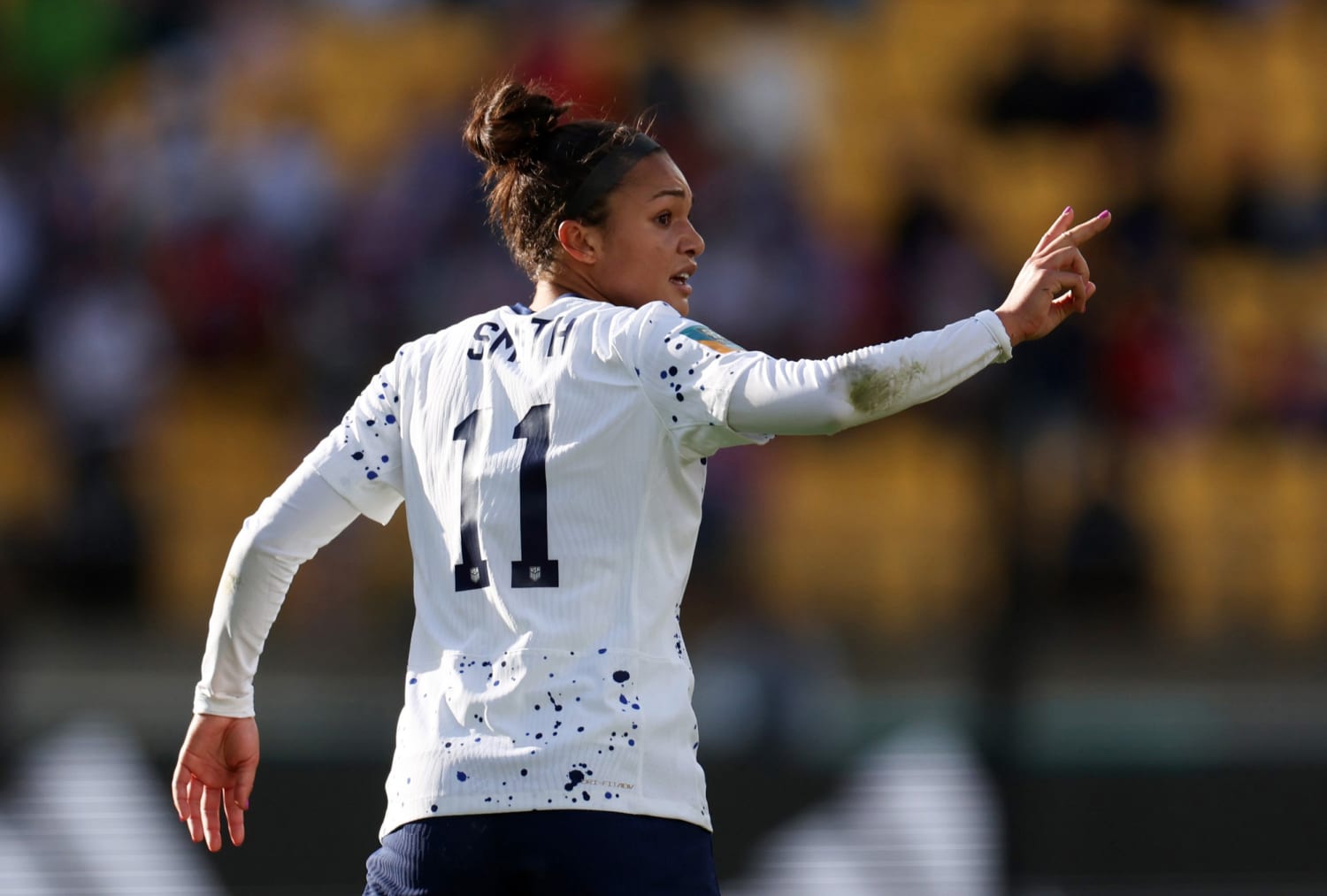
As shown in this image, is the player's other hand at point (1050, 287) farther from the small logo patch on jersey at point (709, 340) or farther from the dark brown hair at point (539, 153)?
the dark brown hair at point (539, 153)

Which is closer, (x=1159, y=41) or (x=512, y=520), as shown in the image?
(x=512, y=520)

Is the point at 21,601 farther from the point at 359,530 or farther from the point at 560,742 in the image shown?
the point at 560,742

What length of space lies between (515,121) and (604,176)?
178 millimetres

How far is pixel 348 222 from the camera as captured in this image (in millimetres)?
9055

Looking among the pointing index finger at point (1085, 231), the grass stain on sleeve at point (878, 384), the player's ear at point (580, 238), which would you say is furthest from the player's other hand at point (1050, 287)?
the player's ear at point (580, 238)

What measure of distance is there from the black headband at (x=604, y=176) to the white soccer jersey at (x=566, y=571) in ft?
0.59

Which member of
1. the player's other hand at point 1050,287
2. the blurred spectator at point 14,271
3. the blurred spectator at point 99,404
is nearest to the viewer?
the player's other hand at point 1050,287

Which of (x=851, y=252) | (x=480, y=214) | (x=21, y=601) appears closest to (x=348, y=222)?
(x=480, y=214)

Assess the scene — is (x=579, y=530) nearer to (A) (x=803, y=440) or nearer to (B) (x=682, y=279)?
(B) (x=682, y=279)

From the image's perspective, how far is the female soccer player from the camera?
2.68m

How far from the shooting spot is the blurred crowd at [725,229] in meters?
6.87

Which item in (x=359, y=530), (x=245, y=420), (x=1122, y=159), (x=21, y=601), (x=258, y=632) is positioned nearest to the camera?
(x=258, y=632)

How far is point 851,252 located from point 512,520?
605 cm

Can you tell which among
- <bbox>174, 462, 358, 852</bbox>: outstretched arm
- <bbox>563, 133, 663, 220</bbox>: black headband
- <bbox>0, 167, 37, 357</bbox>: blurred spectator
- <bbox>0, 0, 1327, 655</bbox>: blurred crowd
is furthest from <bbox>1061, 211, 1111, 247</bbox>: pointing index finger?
<bbox>0, 167, 37, 357</bbox>: blurred spectator
